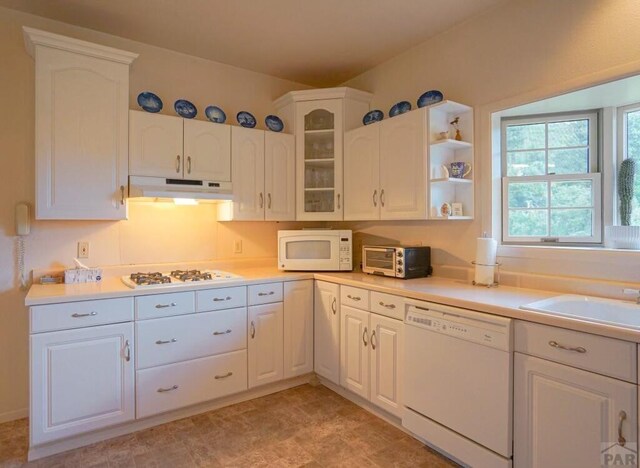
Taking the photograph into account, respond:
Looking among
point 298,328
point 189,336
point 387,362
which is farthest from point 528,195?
point 189,336

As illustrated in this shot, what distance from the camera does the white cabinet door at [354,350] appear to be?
251cm

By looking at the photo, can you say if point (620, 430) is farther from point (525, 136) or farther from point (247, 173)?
point (247, 173)

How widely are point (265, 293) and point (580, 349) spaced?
74.3 inches

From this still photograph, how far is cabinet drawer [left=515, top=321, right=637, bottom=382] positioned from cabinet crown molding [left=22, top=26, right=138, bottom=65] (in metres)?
2.74

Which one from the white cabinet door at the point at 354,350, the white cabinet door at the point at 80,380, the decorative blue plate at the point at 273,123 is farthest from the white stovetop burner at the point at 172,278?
the decorative blue plate at the point at 273,123

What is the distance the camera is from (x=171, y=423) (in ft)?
7.98

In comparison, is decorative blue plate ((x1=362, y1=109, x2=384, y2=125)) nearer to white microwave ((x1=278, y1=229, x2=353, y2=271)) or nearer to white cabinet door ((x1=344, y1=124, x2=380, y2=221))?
white cabinet door ((x1=344, y1=124, x2=380, y2=221))

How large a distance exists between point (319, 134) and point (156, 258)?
164cm

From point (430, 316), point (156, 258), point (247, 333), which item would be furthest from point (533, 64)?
point (156, 258)

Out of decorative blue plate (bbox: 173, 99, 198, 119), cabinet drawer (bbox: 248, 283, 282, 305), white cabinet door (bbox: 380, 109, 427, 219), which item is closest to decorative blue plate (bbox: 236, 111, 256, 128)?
decorative blue plate (bbox: 173, 99, 198, 119)

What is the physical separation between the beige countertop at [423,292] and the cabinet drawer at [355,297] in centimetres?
4

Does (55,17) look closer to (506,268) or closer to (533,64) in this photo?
(533,64)

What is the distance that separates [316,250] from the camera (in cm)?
308

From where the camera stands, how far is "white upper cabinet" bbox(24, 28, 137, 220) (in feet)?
7.43
